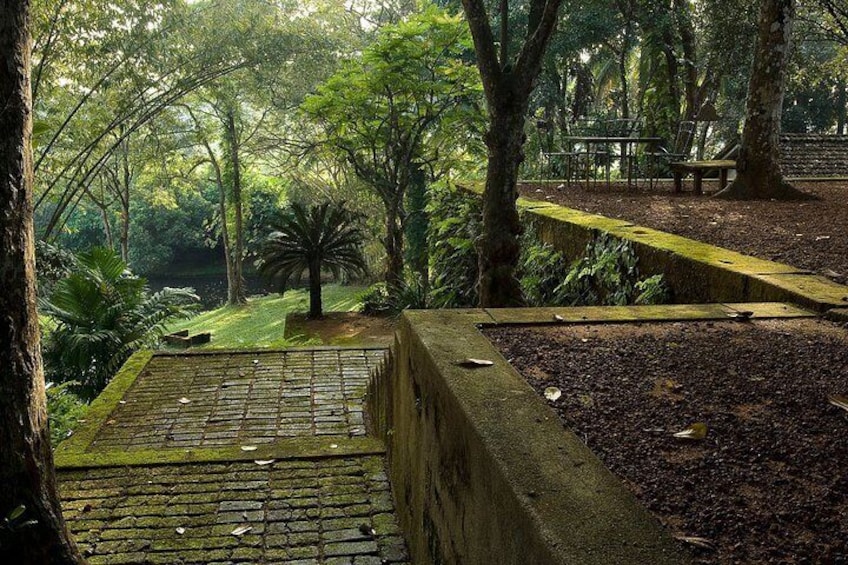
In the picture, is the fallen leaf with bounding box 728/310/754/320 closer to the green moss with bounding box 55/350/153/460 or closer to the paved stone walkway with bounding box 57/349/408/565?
the paved stone walkway with bounding box 57/349/408/565

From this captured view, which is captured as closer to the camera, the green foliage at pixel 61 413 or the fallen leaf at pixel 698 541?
the fallen leaf at pixel 698 541

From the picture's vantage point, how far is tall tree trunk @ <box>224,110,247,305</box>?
22.9m

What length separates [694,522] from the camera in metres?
1.63

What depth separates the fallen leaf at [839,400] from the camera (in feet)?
7.54

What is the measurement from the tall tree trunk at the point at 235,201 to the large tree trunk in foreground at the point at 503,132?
18264mm

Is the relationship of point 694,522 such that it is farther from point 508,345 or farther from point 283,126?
point 283,126

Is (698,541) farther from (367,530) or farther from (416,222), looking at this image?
(416,222)

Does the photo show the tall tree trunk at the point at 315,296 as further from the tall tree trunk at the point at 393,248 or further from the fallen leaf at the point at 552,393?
the fallen leaf at the point at 552,393

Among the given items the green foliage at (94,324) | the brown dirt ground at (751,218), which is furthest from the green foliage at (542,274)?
the green foliage at (94,324)

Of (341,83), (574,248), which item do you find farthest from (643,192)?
(341,83)

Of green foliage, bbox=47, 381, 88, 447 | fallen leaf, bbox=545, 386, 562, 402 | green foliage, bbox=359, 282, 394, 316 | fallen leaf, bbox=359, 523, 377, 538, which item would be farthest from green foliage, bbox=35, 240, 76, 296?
fallen leaf, bbox=545, 386, 562, 402

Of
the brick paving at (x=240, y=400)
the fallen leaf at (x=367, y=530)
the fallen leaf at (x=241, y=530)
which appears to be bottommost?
the brick paving at (x=240, y=400)

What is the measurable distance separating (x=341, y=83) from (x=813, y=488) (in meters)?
10.7

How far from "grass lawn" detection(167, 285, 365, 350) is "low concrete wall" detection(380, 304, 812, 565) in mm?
14687
